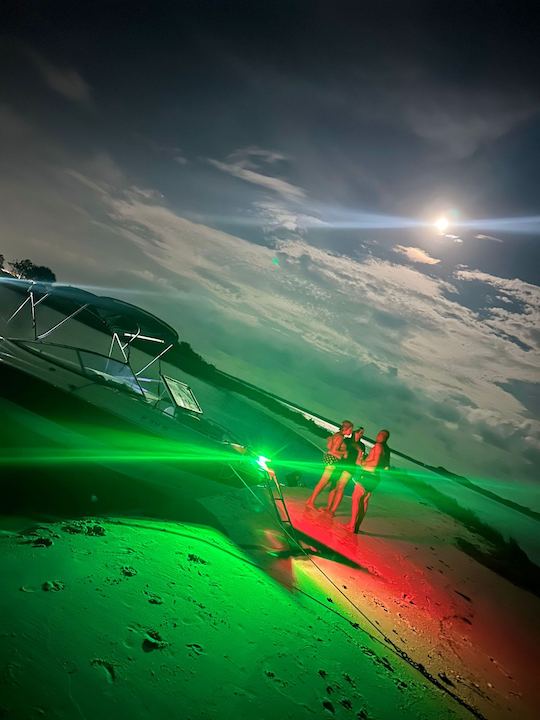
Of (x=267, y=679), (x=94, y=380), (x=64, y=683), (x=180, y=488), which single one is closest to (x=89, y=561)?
(x=64, y=683)

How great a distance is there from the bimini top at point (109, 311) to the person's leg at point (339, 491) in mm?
5555

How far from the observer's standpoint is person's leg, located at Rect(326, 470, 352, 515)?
8961mm

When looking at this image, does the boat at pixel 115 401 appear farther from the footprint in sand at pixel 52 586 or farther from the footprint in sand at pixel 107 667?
the footprint in sand at pixel 107 667

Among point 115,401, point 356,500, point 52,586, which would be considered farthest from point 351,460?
point 52,586

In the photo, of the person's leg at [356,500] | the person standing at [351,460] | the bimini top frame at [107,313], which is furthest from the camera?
the person standing at [351,460]

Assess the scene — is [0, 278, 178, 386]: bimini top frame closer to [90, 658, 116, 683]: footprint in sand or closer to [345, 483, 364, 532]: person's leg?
[345, 483, 364, 532]: person's leg

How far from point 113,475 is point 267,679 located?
13.9 ft

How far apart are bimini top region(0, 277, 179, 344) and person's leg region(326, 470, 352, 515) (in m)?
5.56

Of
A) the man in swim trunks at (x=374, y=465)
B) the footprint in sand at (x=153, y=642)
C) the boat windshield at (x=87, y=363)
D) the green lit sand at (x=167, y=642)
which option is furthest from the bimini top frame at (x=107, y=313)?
the footprint in sand at (x=153, y=642)

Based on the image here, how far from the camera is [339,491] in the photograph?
9297 mm

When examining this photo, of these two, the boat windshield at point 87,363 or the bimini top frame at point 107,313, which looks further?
the bimini top frame at point 107,313

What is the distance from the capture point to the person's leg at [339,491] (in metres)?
8.96

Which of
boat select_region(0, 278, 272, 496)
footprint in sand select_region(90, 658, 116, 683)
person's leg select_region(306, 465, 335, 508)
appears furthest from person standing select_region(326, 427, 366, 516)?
footprint in sand select_region(90, 658, 116, 683)

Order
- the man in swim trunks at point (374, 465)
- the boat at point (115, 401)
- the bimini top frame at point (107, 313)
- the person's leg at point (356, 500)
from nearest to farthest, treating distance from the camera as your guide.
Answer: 1. the boat at point (115, 401)
2. the bimini top frame at point (107, 313)
3. the man in swim trunks at point (374, 465)
4. the person's leg at point (356, 500)
